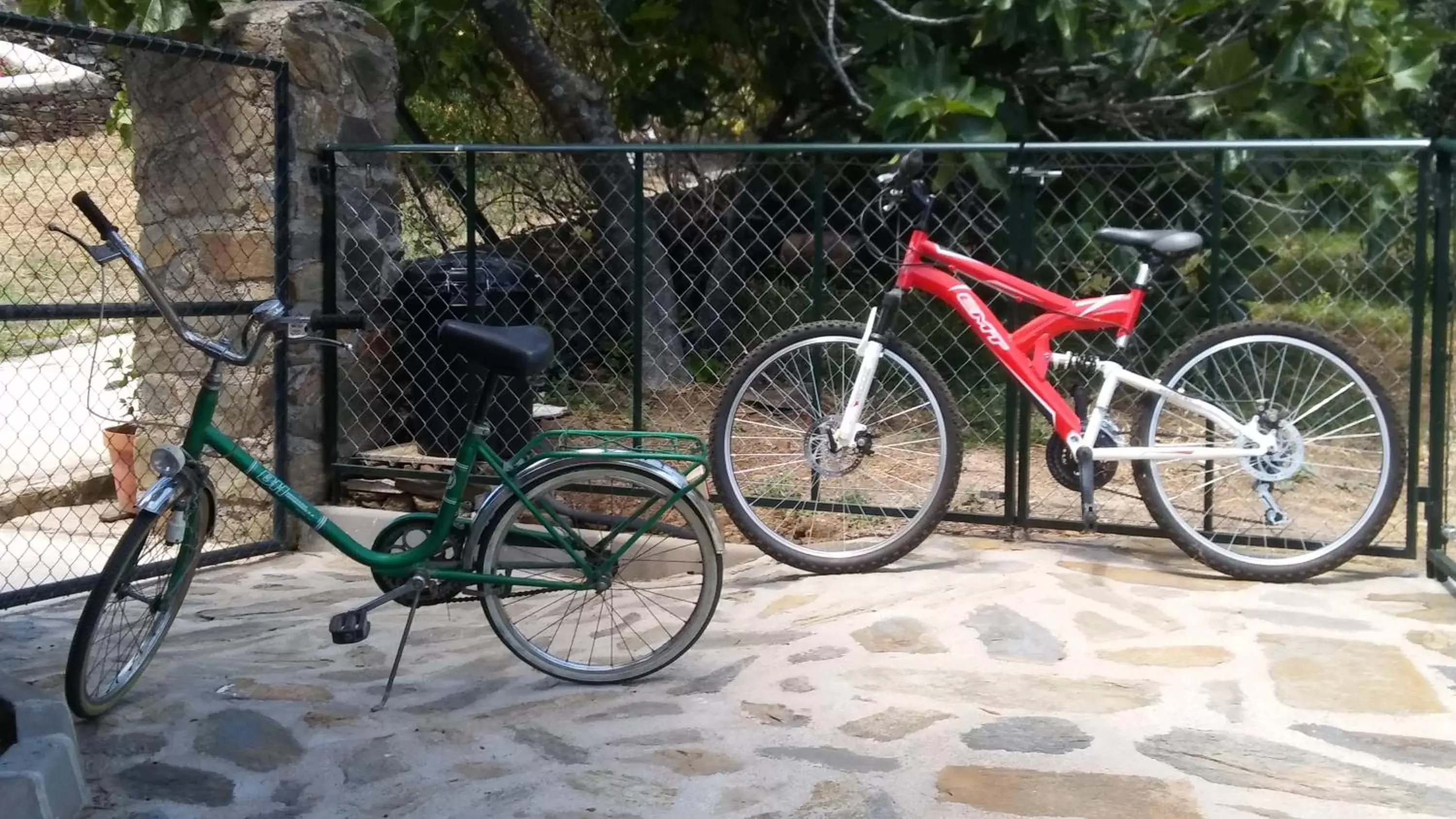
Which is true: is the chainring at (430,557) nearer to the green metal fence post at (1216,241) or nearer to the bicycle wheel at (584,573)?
the bicycle wheel at (584,573)

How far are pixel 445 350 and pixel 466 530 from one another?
5.54 ft

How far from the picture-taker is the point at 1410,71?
5309 mm

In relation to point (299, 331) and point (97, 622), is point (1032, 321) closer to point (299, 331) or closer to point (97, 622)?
point (299, 331)

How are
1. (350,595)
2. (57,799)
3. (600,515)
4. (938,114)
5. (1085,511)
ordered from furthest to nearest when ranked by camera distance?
(938,114), (350,595), (1085,511), (600,515), (57,799)

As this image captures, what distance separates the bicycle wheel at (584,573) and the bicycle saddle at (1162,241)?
1530 mm

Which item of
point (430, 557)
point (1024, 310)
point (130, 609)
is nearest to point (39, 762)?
point (130, 609)

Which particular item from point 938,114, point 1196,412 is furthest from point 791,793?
Result: point 938,114

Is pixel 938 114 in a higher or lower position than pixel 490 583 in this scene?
higher

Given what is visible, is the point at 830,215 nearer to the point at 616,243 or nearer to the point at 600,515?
the point at 616,243

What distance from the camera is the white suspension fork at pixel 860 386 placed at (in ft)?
13.5

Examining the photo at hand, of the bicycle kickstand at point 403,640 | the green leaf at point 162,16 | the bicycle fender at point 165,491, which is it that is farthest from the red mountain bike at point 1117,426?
the green leaf at point 162,16

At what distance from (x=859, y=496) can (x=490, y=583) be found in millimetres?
1658

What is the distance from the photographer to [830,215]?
6008 mm

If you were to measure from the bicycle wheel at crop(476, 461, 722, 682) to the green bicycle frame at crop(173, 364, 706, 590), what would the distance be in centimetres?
1
